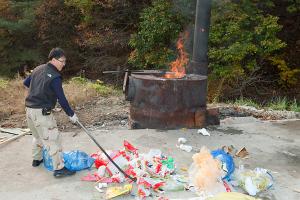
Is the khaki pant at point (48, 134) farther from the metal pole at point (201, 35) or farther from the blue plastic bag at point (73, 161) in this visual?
the metal pole at point (201, 35)

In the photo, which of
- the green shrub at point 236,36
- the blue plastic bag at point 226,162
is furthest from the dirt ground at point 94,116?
the green shrub at point 236,36

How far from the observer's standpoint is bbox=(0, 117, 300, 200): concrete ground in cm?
529

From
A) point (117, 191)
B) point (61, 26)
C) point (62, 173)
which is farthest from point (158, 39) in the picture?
point (117, 191)

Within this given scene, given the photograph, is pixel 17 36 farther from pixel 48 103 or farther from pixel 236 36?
pixel 48 103

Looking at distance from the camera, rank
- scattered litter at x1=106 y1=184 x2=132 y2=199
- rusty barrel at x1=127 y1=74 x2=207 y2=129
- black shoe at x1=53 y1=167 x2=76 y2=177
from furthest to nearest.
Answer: rusty barrel at x1=127 y1=74 x2=207 y2=129
black shoe at x1=53 y1=167 x2=76 y2=177
scattered litter at x1=106 y1=184 x2=132 y2=199

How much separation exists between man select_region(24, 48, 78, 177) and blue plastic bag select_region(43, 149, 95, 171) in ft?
0.48

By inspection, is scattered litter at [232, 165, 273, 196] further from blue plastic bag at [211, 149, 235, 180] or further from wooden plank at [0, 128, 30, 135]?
wooden plank at [0, 128, 30, 135]

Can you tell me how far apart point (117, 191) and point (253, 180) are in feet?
5.63

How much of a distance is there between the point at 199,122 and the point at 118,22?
10483mm

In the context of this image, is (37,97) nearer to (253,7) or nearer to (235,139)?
(235,139)

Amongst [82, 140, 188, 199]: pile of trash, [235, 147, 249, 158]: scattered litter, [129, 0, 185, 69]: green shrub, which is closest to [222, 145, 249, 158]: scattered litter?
[235, 147, 249, 158]: scattered litter

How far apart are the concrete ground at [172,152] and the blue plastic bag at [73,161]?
0.10 m

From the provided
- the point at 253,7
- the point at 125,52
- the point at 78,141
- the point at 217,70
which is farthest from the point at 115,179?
the point at 125,52

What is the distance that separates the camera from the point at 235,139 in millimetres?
7543
